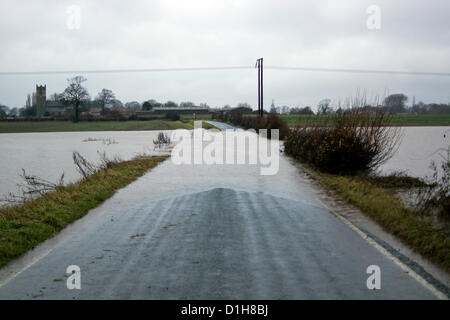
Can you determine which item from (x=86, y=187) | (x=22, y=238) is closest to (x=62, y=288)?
(x=22, y=238)

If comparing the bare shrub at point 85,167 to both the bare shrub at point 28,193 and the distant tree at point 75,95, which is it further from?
the distant tree at point 75,95

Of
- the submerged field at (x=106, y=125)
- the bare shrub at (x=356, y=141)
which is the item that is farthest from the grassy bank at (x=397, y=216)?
the submerged field at (x=106, y=125)

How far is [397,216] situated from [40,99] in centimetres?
12507

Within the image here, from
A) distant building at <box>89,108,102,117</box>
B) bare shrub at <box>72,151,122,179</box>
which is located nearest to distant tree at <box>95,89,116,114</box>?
distant building at <box>89,108,102,117</box>

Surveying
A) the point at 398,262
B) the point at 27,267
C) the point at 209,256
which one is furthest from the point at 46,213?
the point at 398,262

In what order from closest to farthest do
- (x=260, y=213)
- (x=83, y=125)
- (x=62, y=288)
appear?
(x=62, y=288) < (x=260, y=213) < (x=83, y=125)

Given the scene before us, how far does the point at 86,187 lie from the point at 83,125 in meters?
78.8

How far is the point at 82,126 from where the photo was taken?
292ft

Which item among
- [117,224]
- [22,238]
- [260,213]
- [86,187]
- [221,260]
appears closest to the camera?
[221,260]

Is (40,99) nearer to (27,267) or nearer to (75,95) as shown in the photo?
(75,95)

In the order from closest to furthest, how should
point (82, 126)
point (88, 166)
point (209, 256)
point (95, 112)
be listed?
point (209, 256), point (88, 166), point (82, 126), point (95, 112)

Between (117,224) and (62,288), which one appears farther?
(117,224)
